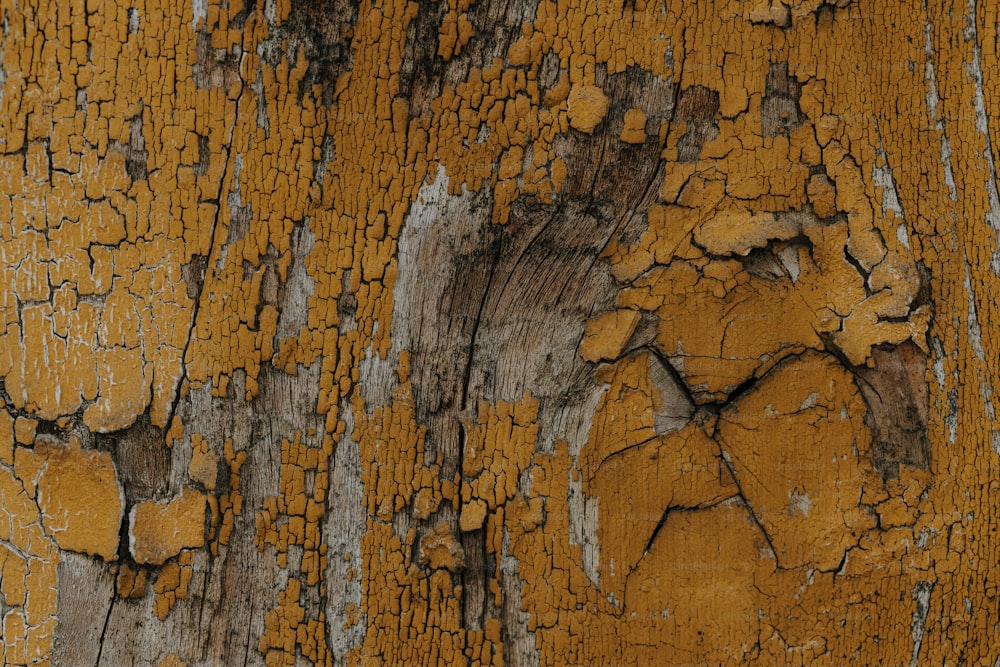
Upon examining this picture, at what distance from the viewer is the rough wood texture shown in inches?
56.4

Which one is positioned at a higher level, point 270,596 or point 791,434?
point 791,434

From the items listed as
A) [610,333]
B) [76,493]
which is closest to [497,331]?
[610,333]

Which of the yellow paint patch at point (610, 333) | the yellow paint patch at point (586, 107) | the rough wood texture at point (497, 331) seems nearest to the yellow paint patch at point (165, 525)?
the rough wood texture at point (497, 331)

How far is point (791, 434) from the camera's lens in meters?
1.47

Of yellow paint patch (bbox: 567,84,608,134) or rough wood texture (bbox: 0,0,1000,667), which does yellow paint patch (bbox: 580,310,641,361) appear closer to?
rough wood texture (bbox: 0,0,1000,667)

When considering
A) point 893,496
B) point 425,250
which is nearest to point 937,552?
point 893,496

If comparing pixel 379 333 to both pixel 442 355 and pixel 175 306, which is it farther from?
pixel 175 306

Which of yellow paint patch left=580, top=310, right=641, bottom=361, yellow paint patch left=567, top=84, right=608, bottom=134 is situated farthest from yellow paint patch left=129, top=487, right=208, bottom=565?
yellow paint patch left=567, top=84, right=608, bottom=134

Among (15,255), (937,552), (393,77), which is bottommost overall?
(937,552)

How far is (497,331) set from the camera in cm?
148

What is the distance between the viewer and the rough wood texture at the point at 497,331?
1434mm

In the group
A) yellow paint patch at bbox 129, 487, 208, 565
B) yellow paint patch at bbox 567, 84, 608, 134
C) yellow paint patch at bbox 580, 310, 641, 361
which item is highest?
yellow paint patch at bbox 567, 84, 608, 134

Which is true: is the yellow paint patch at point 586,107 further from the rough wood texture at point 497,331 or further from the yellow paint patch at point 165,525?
the yellow paint patch at point 165,525

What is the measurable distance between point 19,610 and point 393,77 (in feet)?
4.05
